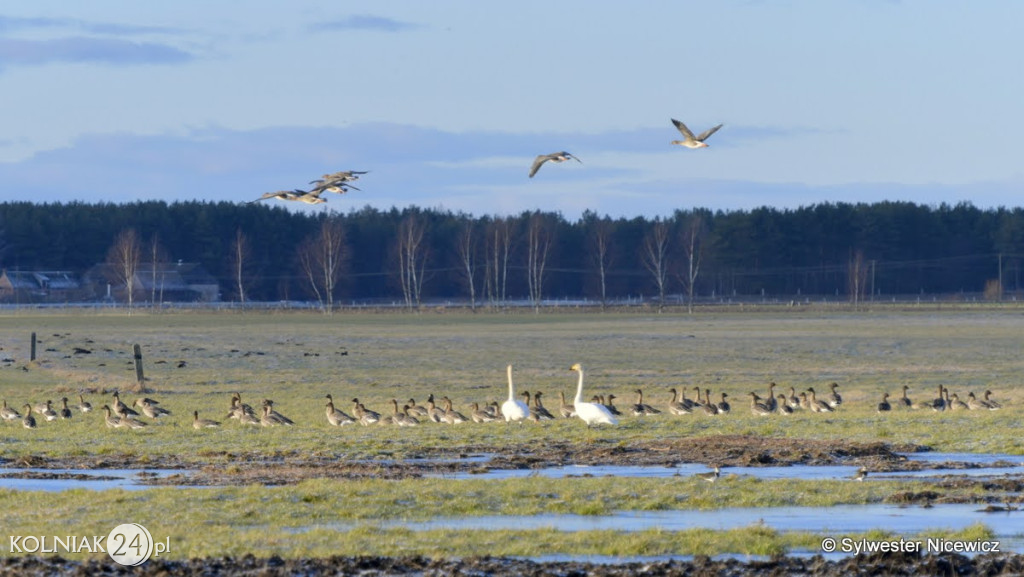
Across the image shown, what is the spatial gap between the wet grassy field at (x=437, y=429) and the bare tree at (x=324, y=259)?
6811cm

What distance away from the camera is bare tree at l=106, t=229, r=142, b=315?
124438 millimetres

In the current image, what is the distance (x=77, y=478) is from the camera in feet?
55.3

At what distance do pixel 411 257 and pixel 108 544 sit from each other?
118 metres

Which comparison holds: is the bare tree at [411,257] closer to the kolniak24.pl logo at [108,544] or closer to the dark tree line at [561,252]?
the dark tree line at [561,252]

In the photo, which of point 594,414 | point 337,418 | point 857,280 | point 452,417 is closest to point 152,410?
point 337,418

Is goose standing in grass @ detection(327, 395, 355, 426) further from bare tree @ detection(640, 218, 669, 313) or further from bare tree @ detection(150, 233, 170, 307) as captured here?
bare tree @ detection(640, 218, 669, 313)

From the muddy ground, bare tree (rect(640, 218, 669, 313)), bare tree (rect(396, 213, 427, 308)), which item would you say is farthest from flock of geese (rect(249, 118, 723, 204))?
bare tree (rect(640, 218, 669, 313))

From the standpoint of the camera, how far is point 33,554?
11.5m

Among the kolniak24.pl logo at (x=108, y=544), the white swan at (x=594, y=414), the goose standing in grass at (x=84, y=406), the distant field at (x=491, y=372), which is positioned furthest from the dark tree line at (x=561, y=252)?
the kolniak24.pl logo at (x=108, y=544)

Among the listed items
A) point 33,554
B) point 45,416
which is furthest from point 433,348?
point 33,554

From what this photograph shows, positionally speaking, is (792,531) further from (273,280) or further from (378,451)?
(273,280)

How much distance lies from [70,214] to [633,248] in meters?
62.2

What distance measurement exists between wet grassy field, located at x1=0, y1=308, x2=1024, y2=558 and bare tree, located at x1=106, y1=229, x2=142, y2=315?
217 feet

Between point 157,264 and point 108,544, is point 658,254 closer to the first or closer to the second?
point 157,264
